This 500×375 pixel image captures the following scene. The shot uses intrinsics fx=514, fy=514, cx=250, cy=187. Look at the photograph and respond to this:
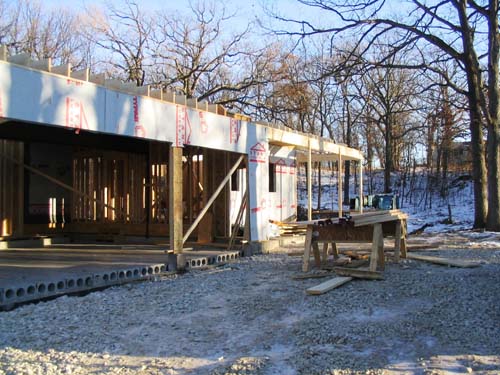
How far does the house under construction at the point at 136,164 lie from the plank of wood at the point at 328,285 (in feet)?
11.8

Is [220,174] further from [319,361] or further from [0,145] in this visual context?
[319,361]

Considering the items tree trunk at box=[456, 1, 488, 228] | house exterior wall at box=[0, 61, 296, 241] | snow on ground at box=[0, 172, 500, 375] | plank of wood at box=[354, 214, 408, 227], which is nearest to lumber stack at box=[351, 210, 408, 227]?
plank of wood at box=[354, 214, 408, 227]

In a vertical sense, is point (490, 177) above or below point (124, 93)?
below

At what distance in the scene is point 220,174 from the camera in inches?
569

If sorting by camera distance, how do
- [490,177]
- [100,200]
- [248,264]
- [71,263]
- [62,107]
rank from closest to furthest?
[62,107], [71,263], [248,264], [100,200], [490,177]

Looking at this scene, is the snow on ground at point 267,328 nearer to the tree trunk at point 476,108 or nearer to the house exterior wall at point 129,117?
the house exterior wall at point 129,117

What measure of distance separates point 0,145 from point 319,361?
13007 mm

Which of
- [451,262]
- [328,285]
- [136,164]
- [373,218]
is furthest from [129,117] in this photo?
[136,164]

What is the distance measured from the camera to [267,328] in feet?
19.9

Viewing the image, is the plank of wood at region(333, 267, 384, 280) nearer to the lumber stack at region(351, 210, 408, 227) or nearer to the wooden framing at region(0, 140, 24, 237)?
the lumber stack at region(351, 210, 408, 227)

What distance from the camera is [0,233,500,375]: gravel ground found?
480 cm

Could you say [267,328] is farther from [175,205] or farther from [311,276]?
[175,205]

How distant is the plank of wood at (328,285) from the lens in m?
7.51

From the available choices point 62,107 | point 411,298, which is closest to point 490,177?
point 411,298
